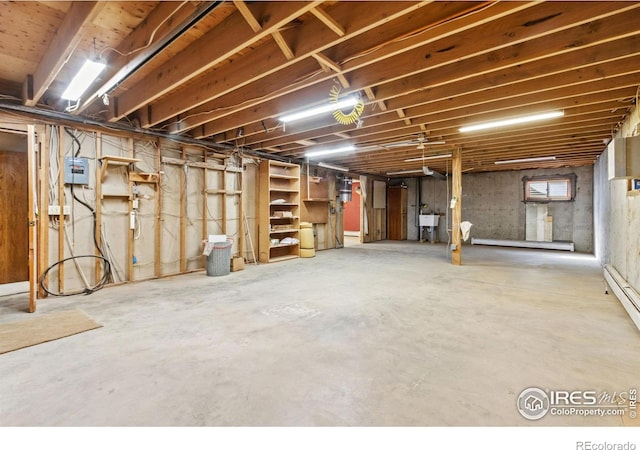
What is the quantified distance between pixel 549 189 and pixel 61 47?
1155 cm

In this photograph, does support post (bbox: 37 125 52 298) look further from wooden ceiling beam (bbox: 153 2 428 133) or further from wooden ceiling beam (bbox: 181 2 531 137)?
wooden ceiling beam (bbox: 181 2 531 137)

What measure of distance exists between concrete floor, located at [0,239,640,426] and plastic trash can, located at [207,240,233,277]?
92 centimetres

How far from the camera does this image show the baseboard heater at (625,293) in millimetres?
2977

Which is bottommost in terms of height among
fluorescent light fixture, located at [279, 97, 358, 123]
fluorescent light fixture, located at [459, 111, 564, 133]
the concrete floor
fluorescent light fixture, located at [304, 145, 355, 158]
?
the concrete floor

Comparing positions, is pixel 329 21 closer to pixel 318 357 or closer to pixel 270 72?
pixel 270 72

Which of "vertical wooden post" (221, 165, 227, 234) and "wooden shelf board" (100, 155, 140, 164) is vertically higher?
"wooden shelf board" (100, 155, 140, 164)

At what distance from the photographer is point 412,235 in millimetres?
11922

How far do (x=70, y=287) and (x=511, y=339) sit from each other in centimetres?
535

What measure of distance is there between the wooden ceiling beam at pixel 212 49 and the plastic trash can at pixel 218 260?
8.11 feet

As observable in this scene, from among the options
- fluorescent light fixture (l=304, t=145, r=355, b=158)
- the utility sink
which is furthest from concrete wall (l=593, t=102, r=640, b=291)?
the utility sink

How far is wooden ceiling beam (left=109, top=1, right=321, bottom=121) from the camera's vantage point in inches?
82.5

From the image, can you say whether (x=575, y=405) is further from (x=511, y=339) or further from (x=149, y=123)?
(x=149, y=123)

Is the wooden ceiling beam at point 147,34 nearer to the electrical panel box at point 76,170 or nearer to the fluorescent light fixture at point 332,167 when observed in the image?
the electrical panel box at point 76,170
